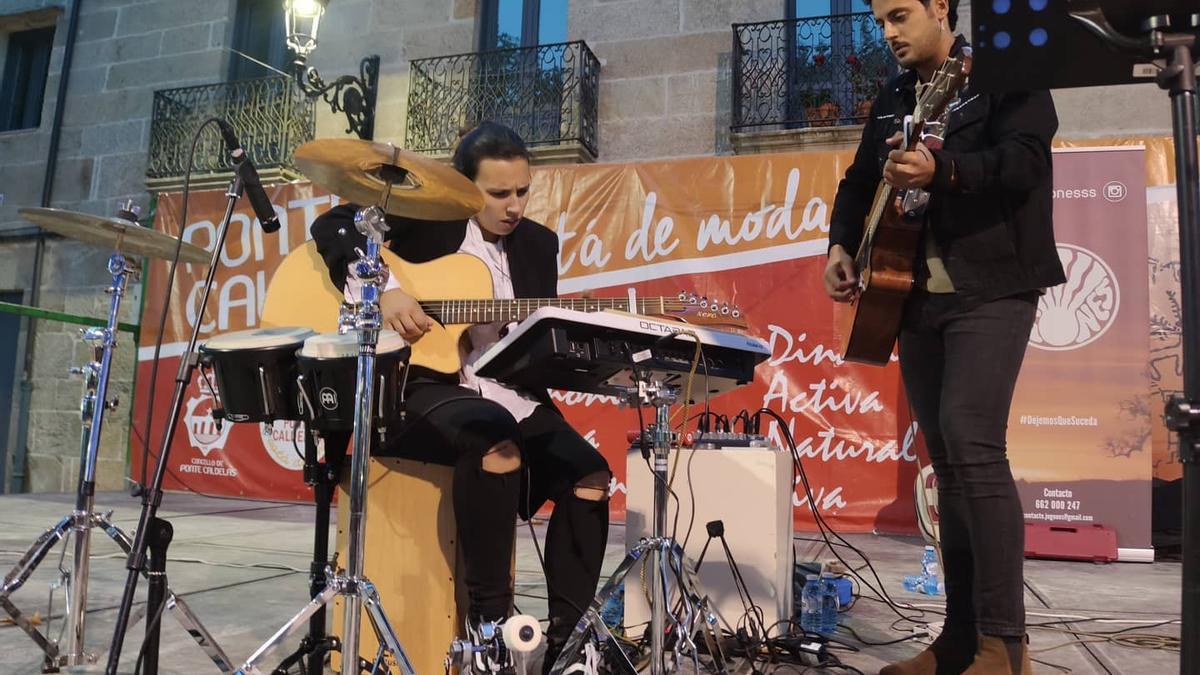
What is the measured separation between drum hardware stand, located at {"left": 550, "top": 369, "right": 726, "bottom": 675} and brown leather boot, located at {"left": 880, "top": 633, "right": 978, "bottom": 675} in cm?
48

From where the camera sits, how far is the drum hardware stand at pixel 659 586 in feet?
5.60

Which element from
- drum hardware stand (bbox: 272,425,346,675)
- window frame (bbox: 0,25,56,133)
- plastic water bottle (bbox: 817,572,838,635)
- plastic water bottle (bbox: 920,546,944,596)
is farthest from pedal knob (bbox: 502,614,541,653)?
window frame (bbox: 0,25,56,133)

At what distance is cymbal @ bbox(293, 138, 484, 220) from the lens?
182cm

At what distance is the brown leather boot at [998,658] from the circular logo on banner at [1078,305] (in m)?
3.37

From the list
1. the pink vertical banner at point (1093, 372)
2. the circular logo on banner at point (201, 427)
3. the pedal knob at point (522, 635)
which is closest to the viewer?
the pedal knob at point (522, 635)

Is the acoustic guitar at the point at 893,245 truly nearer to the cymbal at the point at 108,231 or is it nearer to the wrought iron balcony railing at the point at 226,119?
the cymbal at the point at 108,231

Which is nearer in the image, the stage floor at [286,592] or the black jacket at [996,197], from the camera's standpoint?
the black jacket at [996,197]

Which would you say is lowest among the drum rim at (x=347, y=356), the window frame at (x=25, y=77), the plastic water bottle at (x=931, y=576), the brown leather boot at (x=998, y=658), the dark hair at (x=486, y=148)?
the plastic water bottle at (x=931, y=576)

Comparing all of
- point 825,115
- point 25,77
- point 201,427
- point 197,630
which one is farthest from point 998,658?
point 25,77

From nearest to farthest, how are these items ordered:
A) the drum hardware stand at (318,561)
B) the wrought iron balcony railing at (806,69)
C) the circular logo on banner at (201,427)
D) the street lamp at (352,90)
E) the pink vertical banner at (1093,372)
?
1. the drum hardware stand at (318,561)
2. the pink vertical banner at (1093,372)
3. the circular logo on banner at (201,427)
4. the wrought iron balcony railing at (806,69)
5. the street lamp at (352,90)

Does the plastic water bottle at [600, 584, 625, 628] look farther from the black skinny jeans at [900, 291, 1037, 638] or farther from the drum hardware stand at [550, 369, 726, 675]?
the black skinny jeans at [900, 291, 1037, 638]

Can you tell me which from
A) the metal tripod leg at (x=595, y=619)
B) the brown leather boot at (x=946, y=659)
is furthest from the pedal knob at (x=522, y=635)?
the brown leather boot at (x=946, y=659)

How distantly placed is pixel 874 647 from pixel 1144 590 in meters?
1.84

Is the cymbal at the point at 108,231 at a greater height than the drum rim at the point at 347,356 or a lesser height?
greater
